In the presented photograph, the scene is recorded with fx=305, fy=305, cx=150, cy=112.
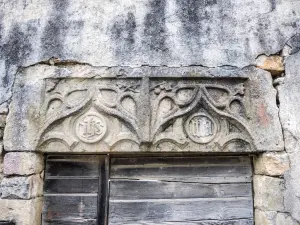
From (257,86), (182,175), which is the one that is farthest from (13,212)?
(257,86)

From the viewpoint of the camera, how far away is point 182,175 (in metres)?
2.19

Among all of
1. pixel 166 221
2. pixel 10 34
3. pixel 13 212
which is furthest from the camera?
pixel 10 34

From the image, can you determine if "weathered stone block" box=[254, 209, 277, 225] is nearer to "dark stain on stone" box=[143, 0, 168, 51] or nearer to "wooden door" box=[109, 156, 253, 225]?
"wooden door" box=[109, 156, 253, 225]

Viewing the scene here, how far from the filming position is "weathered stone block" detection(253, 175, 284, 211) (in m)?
2.00

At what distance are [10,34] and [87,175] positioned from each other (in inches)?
47.3

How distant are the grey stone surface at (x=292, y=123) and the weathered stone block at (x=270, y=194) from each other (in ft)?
0.15

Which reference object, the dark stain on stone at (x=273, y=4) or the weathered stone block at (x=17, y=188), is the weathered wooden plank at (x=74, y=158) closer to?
the weathered stone block at (x=17, y=188)

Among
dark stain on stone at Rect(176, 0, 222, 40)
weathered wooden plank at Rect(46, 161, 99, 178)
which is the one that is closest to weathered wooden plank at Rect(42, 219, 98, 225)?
weathered wooden plank at Rect(46, 161, 99, 178)

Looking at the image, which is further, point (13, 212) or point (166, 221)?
point (166, 221)

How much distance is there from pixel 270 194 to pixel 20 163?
1.68m

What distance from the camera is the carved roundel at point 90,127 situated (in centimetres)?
207

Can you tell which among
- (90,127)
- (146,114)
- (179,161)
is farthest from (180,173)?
(90,127)

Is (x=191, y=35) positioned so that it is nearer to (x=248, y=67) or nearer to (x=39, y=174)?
(x=248, y=67)

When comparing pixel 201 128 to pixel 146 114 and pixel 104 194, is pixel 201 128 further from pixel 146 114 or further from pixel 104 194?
pixel 104 194
